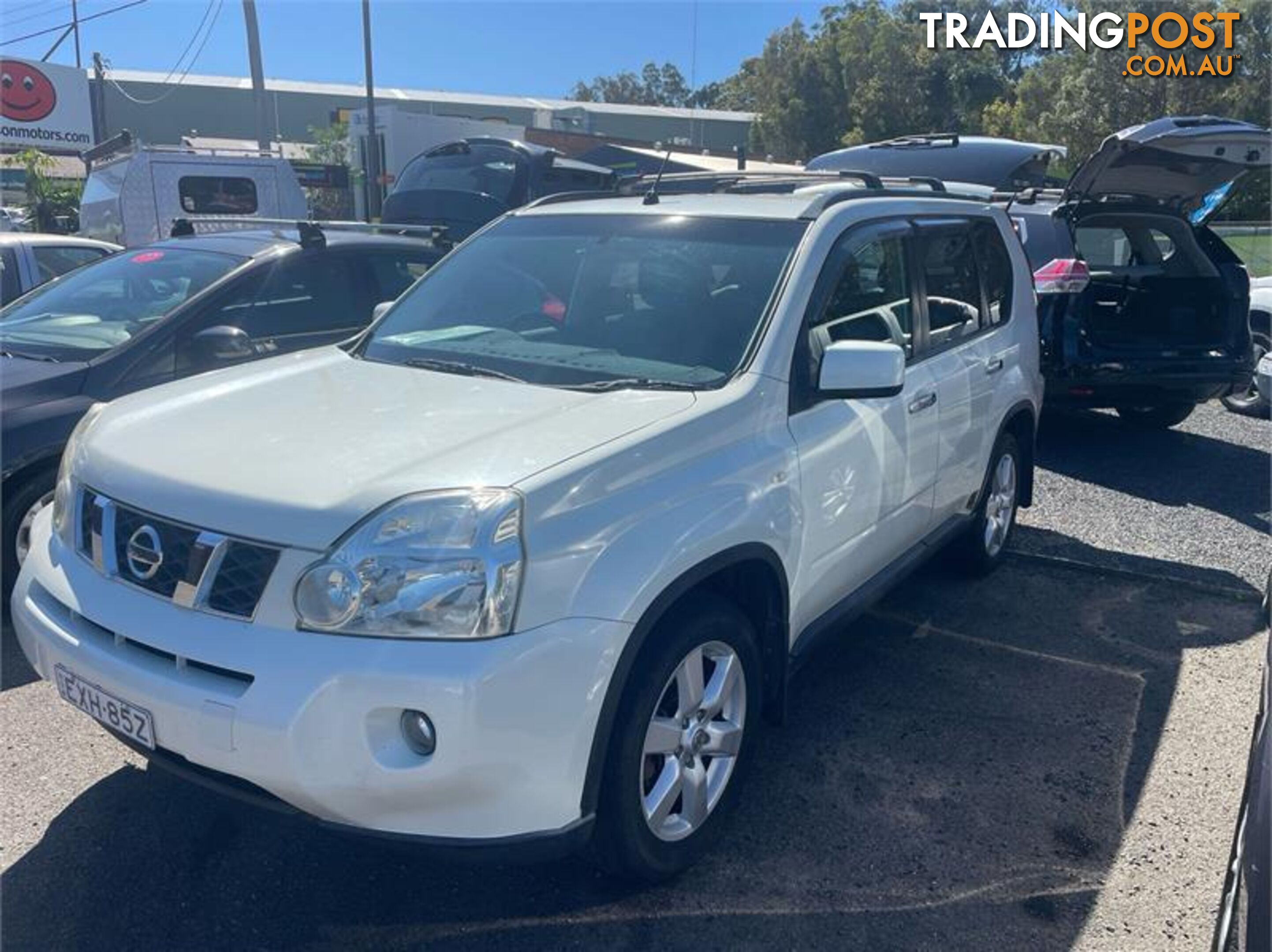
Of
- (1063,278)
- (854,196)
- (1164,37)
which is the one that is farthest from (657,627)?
(1164,37)

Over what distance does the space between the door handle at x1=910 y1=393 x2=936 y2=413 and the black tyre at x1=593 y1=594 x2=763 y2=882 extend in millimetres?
1302

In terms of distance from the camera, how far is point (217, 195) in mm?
11164

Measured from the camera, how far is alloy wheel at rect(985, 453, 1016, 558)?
17.1ft

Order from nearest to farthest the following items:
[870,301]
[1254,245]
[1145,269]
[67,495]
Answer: [67,495], [870,301], [1145,269], [1254,245]

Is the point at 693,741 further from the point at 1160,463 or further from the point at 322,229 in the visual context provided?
the point at 1160,463

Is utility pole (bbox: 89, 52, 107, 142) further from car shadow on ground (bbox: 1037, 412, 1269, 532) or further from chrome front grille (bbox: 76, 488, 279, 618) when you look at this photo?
chrome front grille (bbox: 76, 488, 279, 618)

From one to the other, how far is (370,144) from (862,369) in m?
17.2

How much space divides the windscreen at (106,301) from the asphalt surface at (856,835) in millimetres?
1501

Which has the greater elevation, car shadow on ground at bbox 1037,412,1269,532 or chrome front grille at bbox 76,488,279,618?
chrome front grille at bbox 76,488,279,618

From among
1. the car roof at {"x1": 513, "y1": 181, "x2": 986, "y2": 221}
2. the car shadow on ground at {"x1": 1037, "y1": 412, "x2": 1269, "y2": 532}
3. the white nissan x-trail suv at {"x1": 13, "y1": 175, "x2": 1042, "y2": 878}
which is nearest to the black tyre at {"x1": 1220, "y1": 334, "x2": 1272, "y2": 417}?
the car shadow on ground at {"x1": 1037, "y1": 412, "x2": 1269, "y2": 532}

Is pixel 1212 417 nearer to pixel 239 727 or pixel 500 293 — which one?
pixel 500 293

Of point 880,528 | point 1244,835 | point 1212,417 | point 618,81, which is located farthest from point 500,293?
point 618,81

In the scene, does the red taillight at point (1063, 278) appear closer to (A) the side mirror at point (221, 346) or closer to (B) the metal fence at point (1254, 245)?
(A) the side mirror at point (221, 346)

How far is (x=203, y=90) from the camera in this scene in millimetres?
52812
